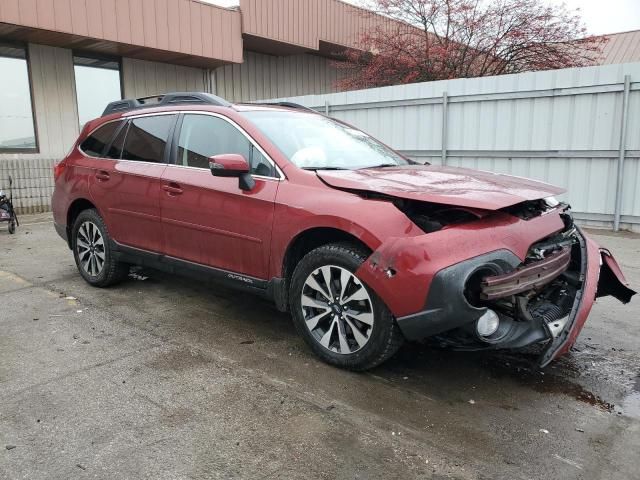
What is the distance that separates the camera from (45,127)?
37.9ft

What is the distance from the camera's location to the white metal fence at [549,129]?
314 inches

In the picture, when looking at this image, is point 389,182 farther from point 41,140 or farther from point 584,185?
point 41,140

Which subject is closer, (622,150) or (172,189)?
(172,189)

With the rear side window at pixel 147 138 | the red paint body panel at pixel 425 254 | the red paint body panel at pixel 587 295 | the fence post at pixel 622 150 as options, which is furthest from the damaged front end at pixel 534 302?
the fence post at pixel 622 150

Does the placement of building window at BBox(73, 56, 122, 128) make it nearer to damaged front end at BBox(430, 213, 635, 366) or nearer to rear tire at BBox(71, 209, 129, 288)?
rear tire at BBox(71, 209, 129, 288)

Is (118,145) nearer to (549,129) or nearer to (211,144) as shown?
(211,144)

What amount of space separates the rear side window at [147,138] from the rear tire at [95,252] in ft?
2.53

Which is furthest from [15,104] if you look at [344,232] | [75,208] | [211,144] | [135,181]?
[344,232]

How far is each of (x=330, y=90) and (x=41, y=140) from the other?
393 inches

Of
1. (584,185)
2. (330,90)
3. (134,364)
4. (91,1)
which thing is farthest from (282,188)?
(330,90)

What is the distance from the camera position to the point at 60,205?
557cm

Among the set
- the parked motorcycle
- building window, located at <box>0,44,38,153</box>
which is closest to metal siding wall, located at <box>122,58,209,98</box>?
building window, located at <box>0,44,38,153</box>

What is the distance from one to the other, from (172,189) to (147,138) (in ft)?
2.45

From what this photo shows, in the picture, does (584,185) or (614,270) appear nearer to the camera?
(614,270)
